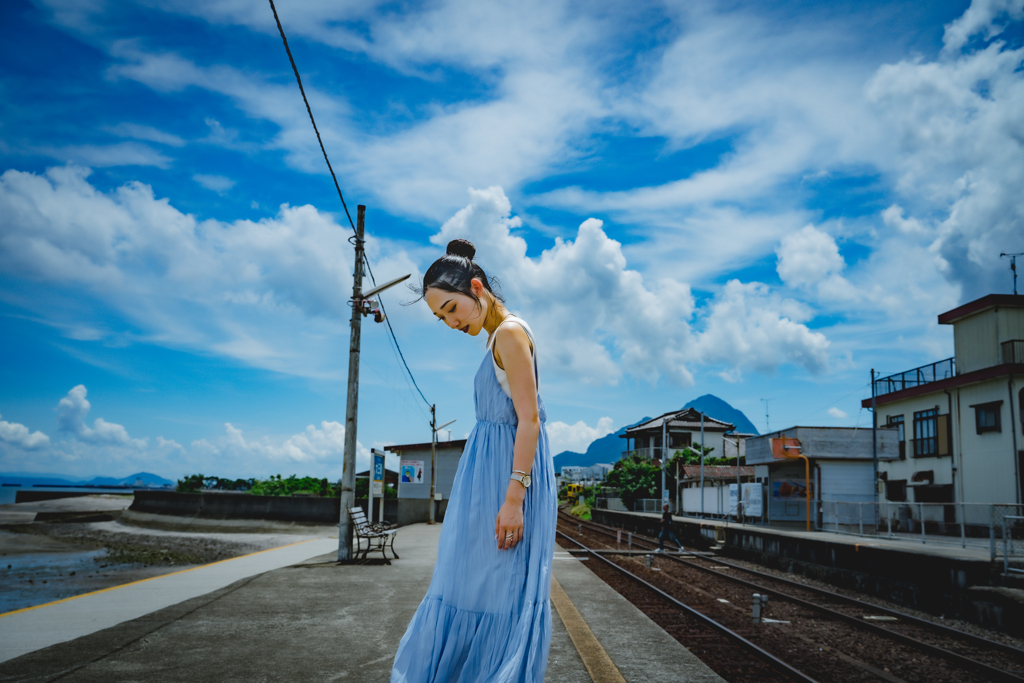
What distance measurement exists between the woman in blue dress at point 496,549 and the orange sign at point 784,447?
90.0 ft

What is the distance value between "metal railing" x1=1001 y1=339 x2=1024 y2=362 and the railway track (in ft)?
54.1

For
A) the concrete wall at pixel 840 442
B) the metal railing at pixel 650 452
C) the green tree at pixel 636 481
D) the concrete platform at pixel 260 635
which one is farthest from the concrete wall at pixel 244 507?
the metal railing at pixel 650 452

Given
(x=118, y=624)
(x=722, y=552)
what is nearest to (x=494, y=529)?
Answer: (x=118, y=624)

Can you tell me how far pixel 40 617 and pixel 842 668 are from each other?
731 cm

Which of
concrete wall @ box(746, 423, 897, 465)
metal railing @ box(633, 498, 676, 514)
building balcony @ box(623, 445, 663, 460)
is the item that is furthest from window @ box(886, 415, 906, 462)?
building balcony @ box(623, 445, 663, 460)

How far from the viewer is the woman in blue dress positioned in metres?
1.99

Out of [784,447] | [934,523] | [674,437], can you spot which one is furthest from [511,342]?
[674,437]

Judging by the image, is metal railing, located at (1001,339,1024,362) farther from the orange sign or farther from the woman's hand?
the woman's hand

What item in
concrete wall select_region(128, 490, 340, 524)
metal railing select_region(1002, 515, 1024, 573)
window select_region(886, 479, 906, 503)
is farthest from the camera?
window select_region(886, 479, 906, 503)

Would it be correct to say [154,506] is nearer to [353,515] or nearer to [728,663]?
[353,515]

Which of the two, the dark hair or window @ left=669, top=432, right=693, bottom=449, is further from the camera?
window @ left=669, top=432, right=693, bottom=449

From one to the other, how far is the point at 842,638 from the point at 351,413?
25.7ft

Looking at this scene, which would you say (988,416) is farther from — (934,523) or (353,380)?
(353,380)

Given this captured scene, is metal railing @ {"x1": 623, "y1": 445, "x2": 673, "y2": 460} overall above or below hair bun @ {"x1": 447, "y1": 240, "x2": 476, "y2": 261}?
below
